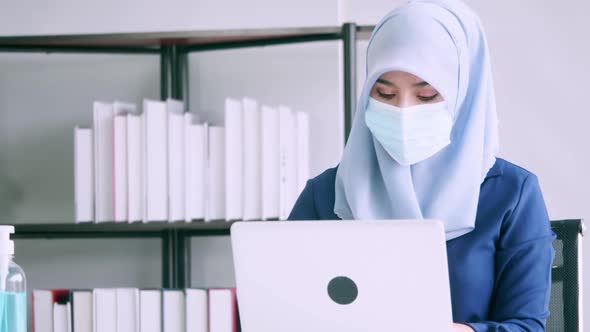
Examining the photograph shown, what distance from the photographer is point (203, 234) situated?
108 inches

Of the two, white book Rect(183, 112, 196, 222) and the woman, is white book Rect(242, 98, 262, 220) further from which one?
the woman

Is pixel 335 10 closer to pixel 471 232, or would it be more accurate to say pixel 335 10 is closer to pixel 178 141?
pixel 178 141

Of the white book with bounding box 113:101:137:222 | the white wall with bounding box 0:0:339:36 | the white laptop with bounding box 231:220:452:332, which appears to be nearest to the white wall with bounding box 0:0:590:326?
the white wall with bounding box 0:0:339:36

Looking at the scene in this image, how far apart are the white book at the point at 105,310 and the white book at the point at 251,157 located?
38cm

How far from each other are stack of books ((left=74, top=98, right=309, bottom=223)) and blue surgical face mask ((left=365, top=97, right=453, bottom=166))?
0.88 m

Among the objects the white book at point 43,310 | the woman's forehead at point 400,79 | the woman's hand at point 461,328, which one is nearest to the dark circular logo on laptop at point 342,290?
the woman's hand at point 461,328

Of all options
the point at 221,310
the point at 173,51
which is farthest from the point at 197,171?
the point at 173,51

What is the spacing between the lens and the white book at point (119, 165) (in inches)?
95.9

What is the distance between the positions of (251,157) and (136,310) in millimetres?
469

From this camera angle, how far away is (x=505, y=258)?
1461 mm

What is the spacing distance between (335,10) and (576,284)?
1.26 metres

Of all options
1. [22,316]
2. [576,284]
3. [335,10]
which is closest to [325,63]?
[335,10]

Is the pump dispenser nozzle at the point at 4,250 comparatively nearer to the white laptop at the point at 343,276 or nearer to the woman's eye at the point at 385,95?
the white laptop at the point at 343,276

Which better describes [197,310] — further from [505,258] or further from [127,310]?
[505,258]
